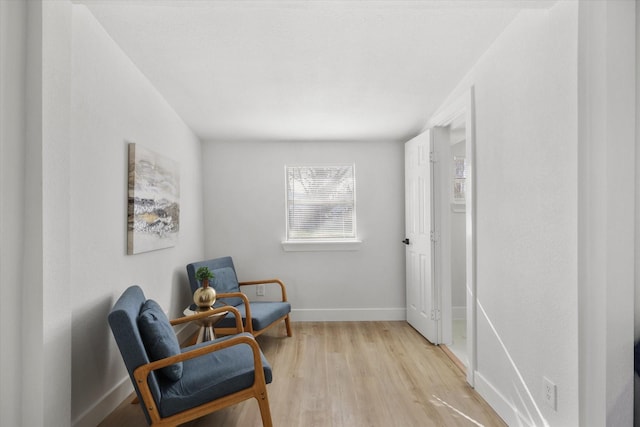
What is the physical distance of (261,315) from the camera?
332cm

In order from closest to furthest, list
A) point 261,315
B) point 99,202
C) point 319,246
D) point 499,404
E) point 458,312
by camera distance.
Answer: point 99,202 < point 499,404 < point 261,315 < point 319,246 < point 458,312

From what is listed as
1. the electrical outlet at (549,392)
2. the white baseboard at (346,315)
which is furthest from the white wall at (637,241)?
the white baseboard at (346,315)

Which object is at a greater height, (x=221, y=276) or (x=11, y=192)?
(x=11, y=192)

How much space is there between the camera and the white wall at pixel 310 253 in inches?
171

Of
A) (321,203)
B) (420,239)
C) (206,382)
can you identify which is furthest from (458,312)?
(206,382)

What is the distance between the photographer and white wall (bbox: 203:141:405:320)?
4344 millimetres

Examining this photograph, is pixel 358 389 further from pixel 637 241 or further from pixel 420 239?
pixel 637 241

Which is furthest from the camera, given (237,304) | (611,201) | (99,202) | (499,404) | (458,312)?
(458,312)

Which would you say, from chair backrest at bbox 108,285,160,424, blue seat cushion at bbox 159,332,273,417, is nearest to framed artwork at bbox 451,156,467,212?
blue seat cushion at bbox 159,332,273,417

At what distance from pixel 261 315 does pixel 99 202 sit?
1726 mm

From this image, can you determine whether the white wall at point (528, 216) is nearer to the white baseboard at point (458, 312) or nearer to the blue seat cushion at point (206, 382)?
the blue seat cushion at point (206, 382)

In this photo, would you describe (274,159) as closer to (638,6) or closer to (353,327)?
(353,327)

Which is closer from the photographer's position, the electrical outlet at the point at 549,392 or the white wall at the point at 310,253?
the electrical outlet at the point at 549,392

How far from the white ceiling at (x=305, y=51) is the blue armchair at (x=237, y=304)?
151 cm
